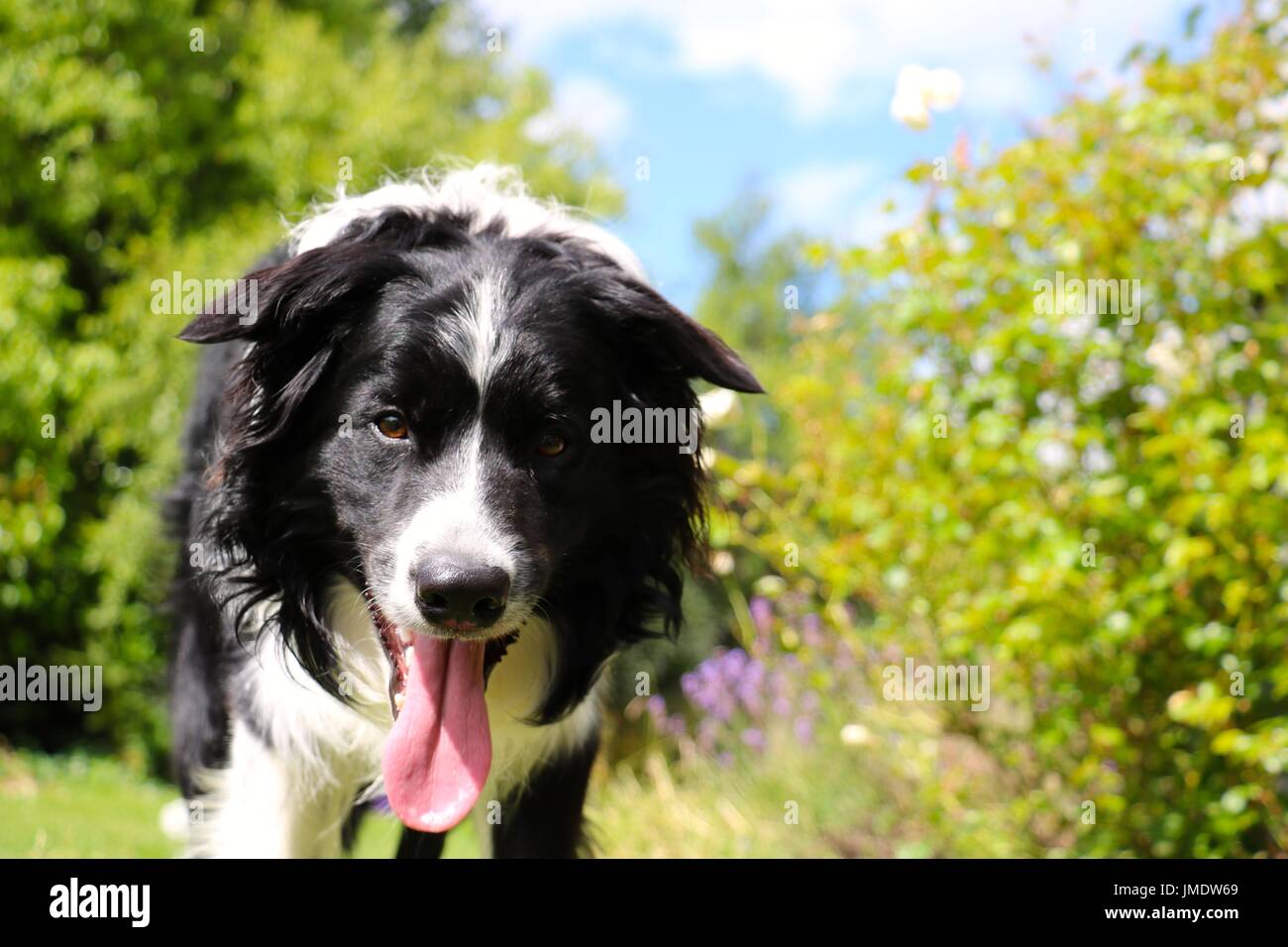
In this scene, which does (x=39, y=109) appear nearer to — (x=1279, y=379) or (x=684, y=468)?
(x=684, y=468)

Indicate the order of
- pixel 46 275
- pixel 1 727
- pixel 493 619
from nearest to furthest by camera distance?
pixel 493 619 → pixel 46 275 → pixel 1 727

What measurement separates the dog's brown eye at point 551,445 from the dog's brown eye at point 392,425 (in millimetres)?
314

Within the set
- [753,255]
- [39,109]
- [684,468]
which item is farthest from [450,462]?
[753,255]

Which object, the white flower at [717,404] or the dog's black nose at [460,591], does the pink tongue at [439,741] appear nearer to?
the dog's black nose at [460,591]

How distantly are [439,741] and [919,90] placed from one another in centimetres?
292

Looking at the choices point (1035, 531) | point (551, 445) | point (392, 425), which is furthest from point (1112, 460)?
point (392, 425)

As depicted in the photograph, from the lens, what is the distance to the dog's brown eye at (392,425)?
2744 millimetres

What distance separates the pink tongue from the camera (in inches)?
110

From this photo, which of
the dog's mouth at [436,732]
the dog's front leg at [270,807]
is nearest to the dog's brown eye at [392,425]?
the dog's mouth at [436,732]

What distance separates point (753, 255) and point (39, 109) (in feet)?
45.4

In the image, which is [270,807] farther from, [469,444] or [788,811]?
[788,811]

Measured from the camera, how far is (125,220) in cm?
941

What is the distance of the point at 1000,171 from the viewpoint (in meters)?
4.29

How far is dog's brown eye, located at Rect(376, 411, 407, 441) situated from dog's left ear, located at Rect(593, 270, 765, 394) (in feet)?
2.03
